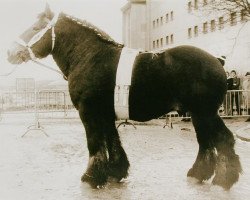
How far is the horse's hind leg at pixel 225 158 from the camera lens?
231 inches

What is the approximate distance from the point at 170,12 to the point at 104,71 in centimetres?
4701

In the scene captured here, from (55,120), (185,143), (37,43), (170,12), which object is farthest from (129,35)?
(37,43)

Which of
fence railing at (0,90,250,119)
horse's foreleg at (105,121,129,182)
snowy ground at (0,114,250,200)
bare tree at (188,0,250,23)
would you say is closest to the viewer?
snowy ground at (0,114,250,200)

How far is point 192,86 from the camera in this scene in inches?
231

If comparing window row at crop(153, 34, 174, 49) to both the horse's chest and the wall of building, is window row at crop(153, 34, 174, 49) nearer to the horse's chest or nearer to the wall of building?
the wall of building

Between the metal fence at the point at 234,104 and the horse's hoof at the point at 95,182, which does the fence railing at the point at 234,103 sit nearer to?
the metal fence at the point at 234,104

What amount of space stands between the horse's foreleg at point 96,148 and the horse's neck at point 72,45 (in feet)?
2.30

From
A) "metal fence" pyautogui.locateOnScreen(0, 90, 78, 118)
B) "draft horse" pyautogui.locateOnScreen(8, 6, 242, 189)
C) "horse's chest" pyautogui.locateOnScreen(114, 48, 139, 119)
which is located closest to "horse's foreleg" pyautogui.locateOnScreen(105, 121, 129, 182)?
"draft horse" pyautogui.locateOnScreen(8, 6, 242, 189)

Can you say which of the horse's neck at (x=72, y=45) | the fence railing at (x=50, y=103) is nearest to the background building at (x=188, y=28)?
the fence railing at (x=50, y=103)

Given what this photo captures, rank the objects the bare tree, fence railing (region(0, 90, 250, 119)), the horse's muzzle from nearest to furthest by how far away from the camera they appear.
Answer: the horse's muzzle < the bare tree < fence railing (region(0, 90, 250, 119))

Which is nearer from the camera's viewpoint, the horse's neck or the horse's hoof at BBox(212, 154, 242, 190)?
the horse's hoof at BBox(212, 154, 242, 190)

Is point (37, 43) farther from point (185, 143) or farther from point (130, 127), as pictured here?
point (130, 127)

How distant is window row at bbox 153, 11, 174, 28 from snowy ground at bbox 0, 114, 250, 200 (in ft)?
132

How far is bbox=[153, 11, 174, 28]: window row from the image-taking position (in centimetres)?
5172
